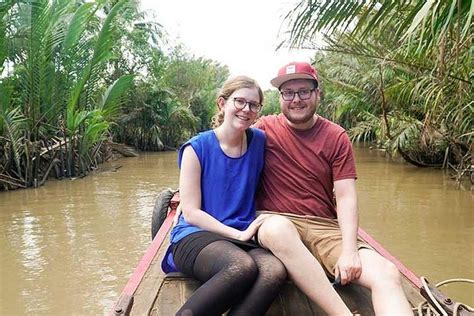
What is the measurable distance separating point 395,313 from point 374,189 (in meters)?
9.29

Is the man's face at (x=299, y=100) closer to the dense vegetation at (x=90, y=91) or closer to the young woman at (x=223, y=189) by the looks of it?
the young woman at (x=223, y=189)

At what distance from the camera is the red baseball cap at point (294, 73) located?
2674 millimetres

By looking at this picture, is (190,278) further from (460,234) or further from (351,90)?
(351,90)

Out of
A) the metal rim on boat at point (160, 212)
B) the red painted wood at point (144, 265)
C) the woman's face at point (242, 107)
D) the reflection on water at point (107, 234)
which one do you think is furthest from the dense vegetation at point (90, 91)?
the woman's face at point (242, 107)

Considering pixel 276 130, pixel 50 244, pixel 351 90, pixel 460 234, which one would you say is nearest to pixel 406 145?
pixel 351 90

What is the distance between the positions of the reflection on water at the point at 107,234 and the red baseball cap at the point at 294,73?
275 centimetres

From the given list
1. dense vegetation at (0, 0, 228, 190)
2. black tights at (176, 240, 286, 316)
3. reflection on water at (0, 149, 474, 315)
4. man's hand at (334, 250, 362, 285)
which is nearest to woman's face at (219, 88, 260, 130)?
black tights at (176, 240, 286, 316)

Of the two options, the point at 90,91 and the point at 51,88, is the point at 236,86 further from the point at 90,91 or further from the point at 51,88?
the point at 90,91

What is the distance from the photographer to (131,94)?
22.6 metres

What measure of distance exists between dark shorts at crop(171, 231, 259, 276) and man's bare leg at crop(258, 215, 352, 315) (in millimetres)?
136

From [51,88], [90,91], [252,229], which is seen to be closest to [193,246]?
[252,229]

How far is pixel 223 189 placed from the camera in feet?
8.55

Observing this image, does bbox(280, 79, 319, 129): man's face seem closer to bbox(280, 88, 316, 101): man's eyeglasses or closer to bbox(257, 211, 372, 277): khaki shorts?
bbox(280, 88, 316, 101): man's eyeglasses

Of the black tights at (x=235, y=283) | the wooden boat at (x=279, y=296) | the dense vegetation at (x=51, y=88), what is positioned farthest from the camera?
the dense vegetation at (x=51, y=88)
